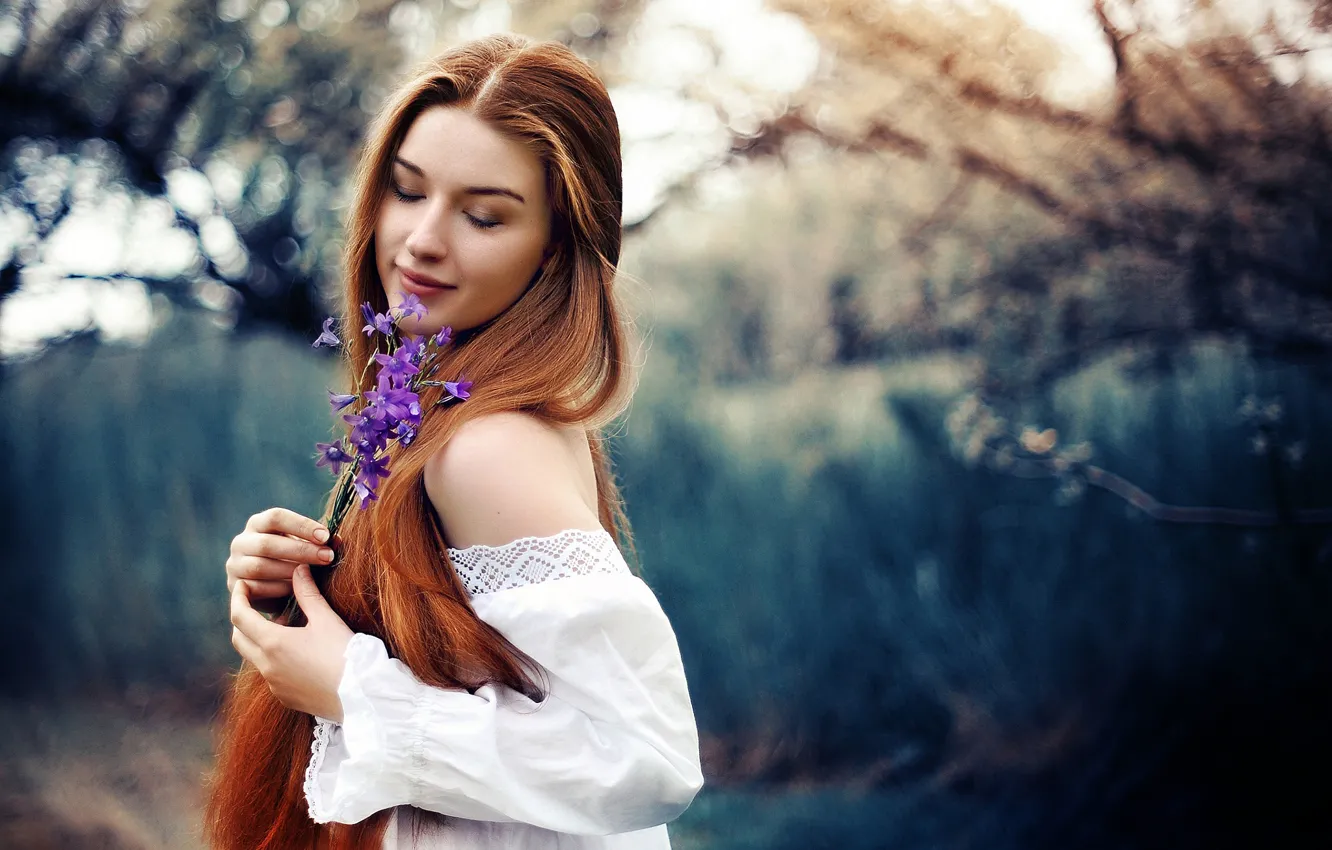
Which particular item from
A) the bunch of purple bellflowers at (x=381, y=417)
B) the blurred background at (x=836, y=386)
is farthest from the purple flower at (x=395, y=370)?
the blurred background at (x=836, y=386)

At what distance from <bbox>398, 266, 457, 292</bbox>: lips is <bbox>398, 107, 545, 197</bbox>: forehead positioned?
11cm

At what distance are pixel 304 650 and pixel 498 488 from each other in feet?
0.84

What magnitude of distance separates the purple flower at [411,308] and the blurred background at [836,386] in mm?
1489

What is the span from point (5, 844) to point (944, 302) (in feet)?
8.35

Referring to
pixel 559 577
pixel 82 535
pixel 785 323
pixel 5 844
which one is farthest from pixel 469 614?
pixel 5 844

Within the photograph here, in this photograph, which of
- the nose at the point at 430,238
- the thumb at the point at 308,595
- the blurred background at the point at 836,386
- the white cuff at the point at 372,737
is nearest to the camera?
the white cuff at the point at 372,737

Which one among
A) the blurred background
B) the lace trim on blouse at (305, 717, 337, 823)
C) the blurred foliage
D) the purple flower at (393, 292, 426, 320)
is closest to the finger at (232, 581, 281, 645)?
the lace trim on blouse at (305, 717, 337, 823)

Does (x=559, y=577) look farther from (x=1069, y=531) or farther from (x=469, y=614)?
(x=1069, y=531)

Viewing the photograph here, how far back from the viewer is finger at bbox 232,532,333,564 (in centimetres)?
113

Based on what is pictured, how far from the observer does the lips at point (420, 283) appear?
1240mm

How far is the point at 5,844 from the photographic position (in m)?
2.41

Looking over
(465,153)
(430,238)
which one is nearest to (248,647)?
(430,238)

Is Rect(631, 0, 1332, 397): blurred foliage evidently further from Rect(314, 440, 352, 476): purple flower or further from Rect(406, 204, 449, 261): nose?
Rect(314, 440, 352, 476): purple flower

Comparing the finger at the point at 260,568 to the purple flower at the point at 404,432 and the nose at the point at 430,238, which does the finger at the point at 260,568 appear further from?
the nose at the point at 430,238
